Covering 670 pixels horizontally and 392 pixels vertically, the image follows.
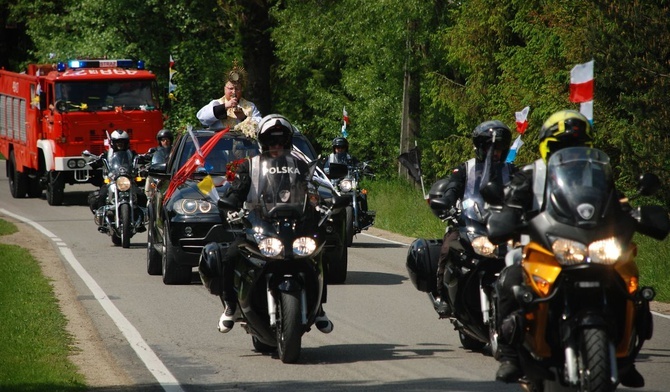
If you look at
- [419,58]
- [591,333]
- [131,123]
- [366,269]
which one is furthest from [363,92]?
[591,333]

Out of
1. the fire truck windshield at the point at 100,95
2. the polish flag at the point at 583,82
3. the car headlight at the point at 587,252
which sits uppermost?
the fire truck windshield at the point at 100,95

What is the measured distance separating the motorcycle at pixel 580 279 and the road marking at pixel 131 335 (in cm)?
272

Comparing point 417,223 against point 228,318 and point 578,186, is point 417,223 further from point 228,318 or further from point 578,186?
point 578,186

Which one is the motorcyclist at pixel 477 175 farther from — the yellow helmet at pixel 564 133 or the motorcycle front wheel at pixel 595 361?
the motorcycle front wheel at pixel 595 361

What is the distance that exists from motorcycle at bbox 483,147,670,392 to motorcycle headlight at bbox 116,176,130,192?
13.1 m

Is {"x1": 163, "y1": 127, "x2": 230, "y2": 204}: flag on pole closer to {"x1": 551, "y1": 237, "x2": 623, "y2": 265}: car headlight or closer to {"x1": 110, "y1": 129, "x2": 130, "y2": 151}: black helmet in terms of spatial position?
{"x1": 110, "y1": 129, "x2": 130, "y2": 151}: black helmet

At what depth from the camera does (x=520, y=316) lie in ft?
23.0

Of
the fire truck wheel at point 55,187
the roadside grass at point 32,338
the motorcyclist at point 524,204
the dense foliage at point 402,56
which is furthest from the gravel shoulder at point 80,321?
the fire truck wheel at point 55,187

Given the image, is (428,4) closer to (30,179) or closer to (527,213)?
(30,179)

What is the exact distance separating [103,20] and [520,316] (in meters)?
35.1

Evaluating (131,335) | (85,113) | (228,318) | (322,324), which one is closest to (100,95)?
(85,113)

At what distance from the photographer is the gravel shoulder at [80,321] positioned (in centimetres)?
925

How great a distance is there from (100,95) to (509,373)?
22.9m

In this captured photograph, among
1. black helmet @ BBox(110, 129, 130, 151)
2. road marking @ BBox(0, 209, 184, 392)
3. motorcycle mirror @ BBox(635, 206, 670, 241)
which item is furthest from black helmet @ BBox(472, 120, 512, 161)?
black helmet @ BBox(110, 129, 130, 151)
